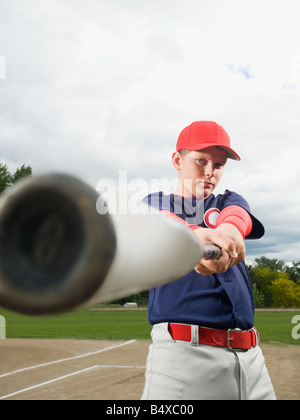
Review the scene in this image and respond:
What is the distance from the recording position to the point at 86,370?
8523 mm

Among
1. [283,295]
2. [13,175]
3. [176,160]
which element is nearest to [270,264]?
[283,295]

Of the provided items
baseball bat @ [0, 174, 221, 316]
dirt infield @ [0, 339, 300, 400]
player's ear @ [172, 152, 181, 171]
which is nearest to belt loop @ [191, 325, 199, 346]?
player's ear @ [172, 152, 181, 171]

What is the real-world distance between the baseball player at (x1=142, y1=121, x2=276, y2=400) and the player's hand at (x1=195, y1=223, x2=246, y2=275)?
277mm

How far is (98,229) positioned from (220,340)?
156 cm

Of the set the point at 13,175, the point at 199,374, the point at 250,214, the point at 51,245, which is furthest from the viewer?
the point at 13,175

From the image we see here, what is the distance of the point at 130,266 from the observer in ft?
2.76

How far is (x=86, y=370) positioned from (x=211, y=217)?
7.14m

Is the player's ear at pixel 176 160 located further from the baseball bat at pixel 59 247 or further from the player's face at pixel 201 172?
the baseball bat at pixel 59 247

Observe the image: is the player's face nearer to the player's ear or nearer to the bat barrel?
the player's ear

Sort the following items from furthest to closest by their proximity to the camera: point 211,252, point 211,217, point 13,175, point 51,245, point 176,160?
point 13,175 < point 176,160 < point 211,217 < point 211,252 < point 51,245

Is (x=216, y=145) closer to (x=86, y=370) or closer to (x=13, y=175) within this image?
(x=86, y=370)

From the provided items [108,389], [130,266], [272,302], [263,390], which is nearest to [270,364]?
[108,389]

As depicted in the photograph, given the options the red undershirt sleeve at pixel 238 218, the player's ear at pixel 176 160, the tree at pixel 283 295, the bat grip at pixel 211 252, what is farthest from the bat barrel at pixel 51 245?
the tree at pixel 283 295

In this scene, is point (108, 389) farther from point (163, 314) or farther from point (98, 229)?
point (98, 229)
